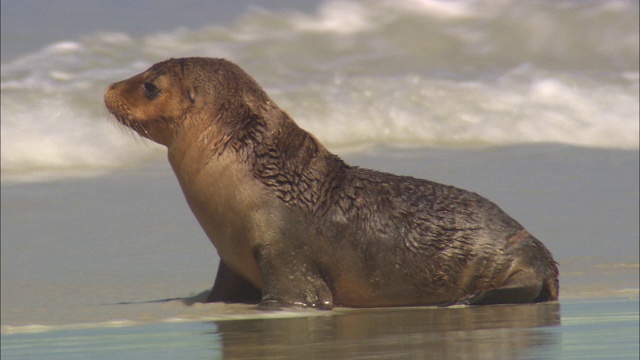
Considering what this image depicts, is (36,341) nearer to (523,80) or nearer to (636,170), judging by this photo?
(636,170)

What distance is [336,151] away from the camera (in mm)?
12258

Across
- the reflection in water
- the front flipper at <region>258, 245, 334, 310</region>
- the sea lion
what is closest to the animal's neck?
the sea lion

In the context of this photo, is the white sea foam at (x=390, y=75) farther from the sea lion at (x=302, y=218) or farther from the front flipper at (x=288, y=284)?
the front flipper at (x=288, y=284)

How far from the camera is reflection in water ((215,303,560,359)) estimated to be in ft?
14.4

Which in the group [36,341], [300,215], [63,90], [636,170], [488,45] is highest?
[488,45]

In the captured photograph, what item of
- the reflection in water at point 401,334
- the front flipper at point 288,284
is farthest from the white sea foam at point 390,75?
the reflection in water at point 401,334

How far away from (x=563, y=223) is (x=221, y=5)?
1185 centimetres

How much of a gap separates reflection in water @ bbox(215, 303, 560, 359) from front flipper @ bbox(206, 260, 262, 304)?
52cm

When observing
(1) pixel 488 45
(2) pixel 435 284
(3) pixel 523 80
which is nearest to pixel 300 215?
(2) pixel 435 284

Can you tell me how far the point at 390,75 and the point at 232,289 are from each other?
9.77m

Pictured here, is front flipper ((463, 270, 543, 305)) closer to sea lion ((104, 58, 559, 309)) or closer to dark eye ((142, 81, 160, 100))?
sea lion ((104, 58, 559, 309))

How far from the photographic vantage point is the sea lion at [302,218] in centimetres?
615

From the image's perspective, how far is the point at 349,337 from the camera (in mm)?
4902

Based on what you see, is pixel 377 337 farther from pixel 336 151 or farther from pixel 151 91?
pixel 336 151
